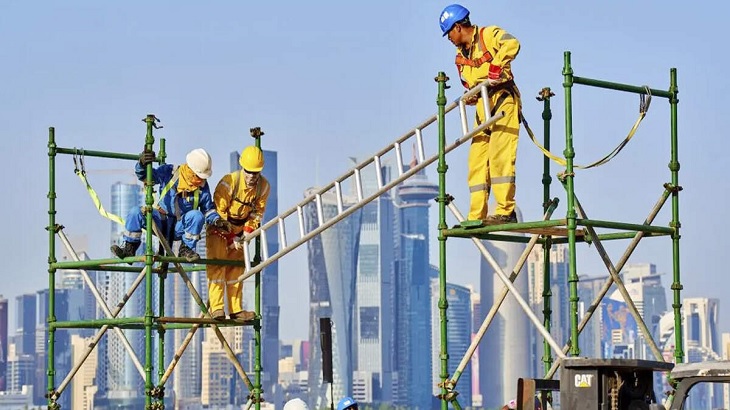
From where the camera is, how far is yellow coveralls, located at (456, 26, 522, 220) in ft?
72.0

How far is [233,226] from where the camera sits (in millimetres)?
25281

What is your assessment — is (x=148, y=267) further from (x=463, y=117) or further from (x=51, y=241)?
(x=463, y=117)

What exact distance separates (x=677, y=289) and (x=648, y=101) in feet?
7.95

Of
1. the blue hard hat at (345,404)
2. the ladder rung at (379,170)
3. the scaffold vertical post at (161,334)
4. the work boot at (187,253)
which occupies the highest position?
A: the ladder rung at (379,170)

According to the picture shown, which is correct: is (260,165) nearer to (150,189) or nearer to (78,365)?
(150,189)

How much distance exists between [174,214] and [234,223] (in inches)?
33.6

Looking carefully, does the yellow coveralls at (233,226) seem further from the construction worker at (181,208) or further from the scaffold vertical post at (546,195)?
the scaffold vertical post at (546,195)

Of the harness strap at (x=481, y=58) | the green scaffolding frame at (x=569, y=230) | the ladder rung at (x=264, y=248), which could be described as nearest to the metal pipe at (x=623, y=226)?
the green scaffolding frame at (x=569, y=230)

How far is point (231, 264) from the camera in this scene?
25.3 meters

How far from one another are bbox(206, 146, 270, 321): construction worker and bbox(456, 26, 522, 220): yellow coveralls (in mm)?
3961

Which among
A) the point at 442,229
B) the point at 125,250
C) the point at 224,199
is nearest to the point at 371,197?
the point at 442,229

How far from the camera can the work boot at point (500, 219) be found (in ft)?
71.1

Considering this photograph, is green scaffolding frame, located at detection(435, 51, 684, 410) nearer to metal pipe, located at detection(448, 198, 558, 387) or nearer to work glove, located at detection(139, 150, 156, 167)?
metal pipe, located at detection(448, 198, 558, 387)

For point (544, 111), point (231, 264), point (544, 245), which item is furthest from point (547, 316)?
point (231, 264)
